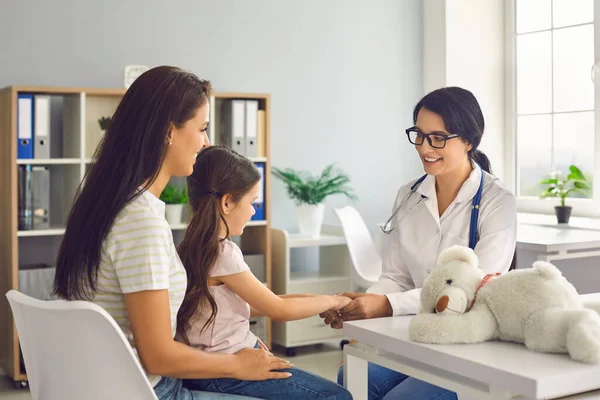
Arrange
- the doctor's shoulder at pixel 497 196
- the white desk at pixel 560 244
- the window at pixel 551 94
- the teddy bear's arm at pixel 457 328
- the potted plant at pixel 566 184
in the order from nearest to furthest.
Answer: the teddy bear's arm at pixel 457 328
the doctor's shoulder at pixel 497 196
the white desk at pixel 560 244
the potted plant at pixel 566 184
the window at pixel 551 94

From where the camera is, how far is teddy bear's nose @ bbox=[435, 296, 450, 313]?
4.59ft

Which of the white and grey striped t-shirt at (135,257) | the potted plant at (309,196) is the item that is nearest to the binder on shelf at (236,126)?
the potted plant at (309,196)

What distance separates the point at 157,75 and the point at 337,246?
2.96m

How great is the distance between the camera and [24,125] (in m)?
3.53

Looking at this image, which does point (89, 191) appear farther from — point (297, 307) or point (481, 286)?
point (481, 286)

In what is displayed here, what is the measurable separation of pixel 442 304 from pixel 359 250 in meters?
2.73

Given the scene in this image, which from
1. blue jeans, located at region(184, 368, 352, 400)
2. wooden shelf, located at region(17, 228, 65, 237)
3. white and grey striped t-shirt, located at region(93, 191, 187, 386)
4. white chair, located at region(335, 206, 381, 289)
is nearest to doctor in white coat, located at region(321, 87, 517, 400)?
blue jeans, located at region(184, 368, 352, 400)

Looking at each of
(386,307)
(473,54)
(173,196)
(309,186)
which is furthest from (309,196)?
(386,307)

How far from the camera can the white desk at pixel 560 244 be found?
3052 millimetres

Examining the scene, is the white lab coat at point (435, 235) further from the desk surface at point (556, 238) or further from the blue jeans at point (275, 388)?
the desk surface at point (556, 238)

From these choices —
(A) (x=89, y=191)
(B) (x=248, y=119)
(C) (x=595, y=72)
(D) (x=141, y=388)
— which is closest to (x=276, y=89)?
(B) (x=248, y=119)

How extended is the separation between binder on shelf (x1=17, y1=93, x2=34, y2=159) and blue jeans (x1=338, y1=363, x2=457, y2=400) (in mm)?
2228

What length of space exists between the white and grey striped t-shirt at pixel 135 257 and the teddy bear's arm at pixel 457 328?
472mm

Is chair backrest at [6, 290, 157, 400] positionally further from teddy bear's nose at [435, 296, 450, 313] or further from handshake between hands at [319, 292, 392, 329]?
handshake between hands at [319, 292, 392, 329]
